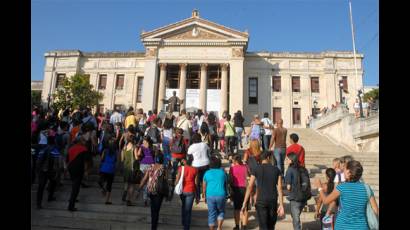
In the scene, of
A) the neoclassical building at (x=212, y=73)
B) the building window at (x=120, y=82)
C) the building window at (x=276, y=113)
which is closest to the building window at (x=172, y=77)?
the neoclassical building at (x=212, y=73)

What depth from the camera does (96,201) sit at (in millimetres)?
8500

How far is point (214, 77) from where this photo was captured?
40562 millimetres

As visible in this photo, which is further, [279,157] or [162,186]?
[279,157]

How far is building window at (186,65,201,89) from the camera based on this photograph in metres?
40.1

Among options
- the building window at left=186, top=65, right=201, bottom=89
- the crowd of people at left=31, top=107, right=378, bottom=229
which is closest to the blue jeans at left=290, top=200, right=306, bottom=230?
the crowd of people at left=31, top=107, right=378, bottom=229

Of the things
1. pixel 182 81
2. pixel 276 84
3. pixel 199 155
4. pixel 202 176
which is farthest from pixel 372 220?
pixel 276 84

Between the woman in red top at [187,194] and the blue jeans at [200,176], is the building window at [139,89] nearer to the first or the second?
the blue jeans at [200,176]

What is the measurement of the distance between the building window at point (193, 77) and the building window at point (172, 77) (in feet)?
4.61

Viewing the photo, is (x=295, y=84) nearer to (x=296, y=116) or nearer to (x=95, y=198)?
(x=296, y=116)

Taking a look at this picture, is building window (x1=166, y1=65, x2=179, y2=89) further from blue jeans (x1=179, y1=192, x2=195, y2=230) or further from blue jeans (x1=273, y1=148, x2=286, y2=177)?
blue jeans (x1=179, y1=192, x2=195, y2=230)

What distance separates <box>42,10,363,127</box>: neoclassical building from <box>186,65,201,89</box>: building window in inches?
1.9

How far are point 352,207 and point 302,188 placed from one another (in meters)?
2.29

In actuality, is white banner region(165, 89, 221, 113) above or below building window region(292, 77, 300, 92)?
below
